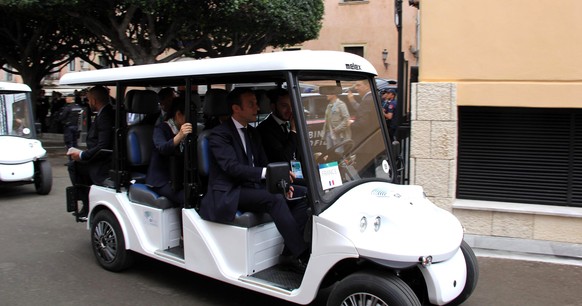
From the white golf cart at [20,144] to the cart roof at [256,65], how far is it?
5024 mm

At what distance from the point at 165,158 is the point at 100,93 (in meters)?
1.28

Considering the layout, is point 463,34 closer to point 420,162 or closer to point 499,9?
point 499,9

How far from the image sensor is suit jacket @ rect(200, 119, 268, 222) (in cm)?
407

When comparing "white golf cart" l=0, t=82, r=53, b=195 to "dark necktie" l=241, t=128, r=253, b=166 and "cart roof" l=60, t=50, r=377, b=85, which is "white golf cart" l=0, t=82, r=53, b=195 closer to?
"cart roof" l=60, t=50, r=377, b=85

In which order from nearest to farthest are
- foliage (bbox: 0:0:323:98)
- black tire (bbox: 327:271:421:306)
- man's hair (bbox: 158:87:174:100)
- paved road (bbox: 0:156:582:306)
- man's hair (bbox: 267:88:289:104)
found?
black tire (bbox: 327:271:421:306), paved road (bbox: 0:156:582:306), man's hair (bbox: 267:88:289:104), man's hair (bbox: 158:87:174:100), foliage (bbox: 0:0:323:98)

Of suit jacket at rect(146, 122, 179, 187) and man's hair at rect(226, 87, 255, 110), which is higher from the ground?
man's hair at rect(226, 87, 255, 110)

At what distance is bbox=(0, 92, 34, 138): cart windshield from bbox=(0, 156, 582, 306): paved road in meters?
3.39

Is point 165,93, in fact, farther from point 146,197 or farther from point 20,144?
point 20,144

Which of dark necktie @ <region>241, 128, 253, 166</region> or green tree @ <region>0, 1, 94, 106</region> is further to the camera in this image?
green tree @ <region>0, 1, 94, 106</region>

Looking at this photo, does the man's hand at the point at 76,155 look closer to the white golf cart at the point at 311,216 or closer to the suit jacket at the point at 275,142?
the white golf cart at the point at 311,216

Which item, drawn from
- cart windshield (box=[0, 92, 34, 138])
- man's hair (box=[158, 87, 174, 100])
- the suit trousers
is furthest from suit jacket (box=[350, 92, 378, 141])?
cart windshield (box=[0, 92, 34, 138])

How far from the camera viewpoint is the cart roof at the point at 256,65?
362 cm

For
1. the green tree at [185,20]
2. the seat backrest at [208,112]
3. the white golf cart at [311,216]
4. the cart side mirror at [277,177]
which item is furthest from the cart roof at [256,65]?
the green tree at [185,20]

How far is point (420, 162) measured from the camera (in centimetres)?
654
